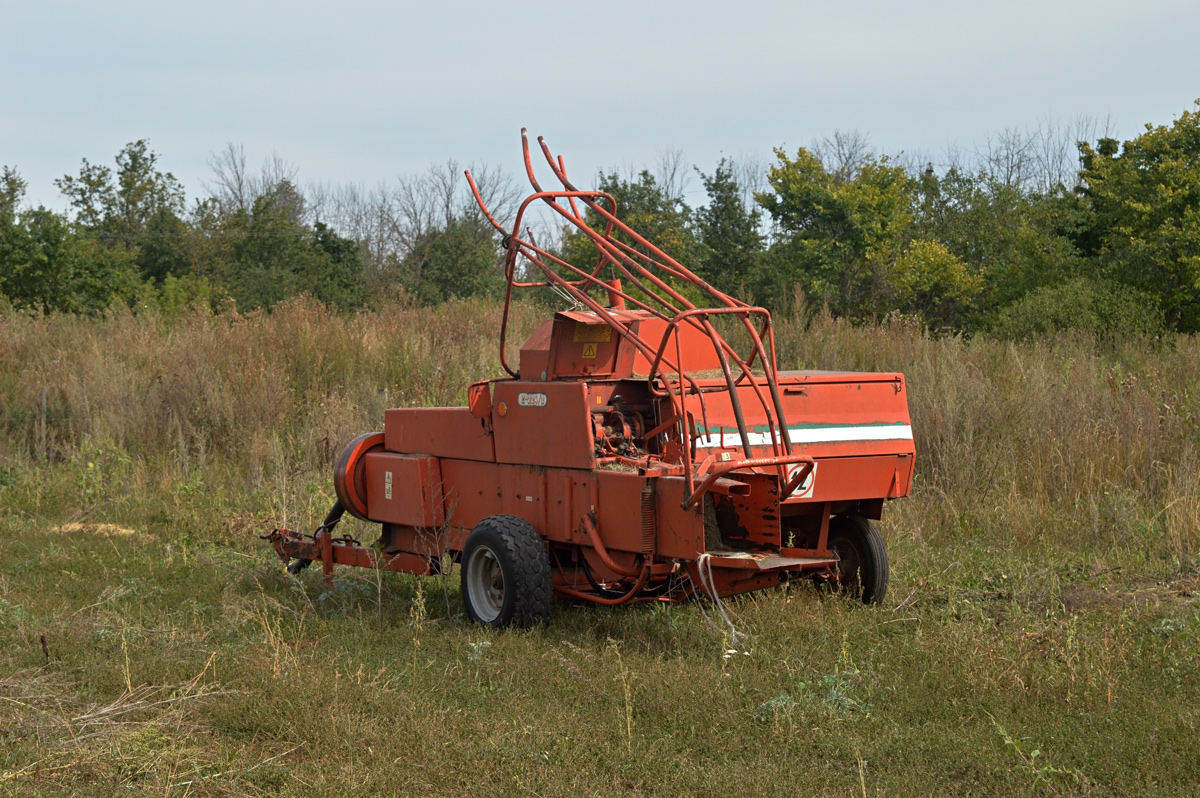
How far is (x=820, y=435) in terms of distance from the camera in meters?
7.03

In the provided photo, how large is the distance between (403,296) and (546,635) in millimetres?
12436

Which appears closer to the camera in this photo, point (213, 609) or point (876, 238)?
point (213, 609)

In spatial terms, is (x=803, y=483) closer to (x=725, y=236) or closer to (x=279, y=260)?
(x=725, y=236)

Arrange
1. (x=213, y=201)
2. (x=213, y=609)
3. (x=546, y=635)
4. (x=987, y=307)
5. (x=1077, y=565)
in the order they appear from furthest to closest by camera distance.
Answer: (x=213, y=201)
(x=987, y=307)
(x=1077, y=565)
(x=213, y=609)
(x=546, y=635)

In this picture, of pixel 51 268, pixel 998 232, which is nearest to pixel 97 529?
pixel 51 268

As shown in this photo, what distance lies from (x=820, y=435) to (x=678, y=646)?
153 centimetres

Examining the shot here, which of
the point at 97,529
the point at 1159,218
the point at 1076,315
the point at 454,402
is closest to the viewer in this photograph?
the point at 97,529

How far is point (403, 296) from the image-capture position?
734 inches

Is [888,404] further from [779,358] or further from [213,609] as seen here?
[779,358]

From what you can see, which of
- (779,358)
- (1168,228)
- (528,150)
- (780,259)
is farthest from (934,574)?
(780,259)

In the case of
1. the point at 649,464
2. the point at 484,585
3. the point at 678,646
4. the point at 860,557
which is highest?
the point at 649,464

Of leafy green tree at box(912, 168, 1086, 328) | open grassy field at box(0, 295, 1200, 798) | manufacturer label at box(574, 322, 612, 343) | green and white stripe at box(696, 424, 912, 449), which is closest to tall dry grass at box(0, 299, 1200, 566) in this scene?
open grassy field at box(0, 295, 1200, 798)

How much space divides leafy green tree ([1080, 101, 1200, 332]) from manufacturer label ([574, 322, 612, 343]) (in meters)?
15.1

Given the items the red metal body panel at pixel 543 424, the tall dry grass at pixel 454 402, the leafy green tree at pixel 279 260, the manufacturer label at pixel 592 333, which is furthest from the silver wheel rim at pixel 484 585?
the leafy green tree at pixel 279 260
